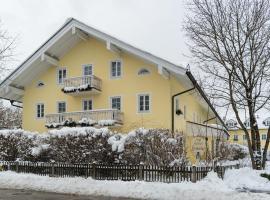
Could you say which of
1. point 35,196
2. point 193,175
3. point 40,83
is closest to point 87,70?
point 40,83

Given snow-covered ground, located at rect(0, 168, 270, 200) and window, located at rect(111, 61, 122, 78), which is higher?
window, located at rect(111, 61, 122, 78)

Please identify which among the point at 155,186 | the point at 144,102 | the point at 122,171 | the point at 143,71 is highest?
the point at 143,71

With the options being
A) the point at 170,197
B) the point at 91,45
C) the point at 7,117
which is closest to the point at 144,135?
the point at 170,197

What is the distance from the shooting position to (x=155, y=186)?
49.7 ft

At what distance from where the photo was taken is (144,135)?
60.4 ft

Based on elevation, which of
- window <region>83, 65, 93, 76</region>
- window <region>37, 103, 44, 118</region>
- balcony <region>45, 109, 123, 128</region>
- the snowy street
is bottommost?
the snowy street

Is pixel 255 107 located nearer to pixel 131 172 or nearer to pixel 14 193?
pixel 131 172

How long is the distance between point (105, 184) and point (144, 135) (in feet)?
11.0

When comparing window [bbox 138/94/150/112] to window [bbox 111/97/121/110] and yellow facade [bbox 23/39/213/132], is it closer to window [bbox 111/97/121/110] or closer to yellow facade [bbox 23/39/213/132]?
yellow facade [bbox 23/39/213/132]

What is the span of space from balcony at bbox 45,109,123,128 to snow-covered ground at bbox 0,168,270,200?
29.0ft

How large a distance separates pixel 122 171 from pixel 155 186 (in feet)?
8.58

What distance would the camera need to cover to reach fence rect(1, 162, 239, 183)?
16.1m

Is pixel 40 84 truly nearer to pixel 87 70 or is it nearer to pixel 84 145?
pixel 87 70

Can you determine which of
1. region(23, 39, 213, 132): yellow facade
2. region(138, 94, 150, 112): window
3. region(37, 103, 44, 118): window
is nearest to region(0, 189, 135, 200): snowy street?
region(23, 39, 213, 132): yellow facade
